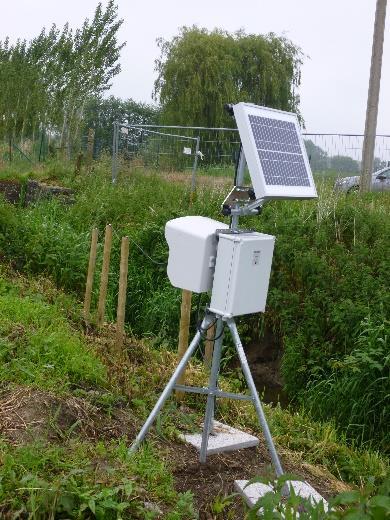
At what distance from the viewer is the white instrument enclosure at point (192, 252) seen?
3.92 metres

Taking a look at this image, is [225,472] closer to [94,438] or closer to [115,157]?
[94,438]

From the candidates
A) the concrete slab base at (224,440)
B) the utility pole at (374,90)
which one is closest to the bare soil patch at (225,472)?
the concrete slab base at (224,440)

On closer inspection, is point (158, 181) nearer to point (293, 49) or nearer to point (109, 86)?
point (109, 86)

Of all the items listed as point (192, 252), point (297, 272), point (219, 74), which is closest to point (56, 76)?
point (219, 74)

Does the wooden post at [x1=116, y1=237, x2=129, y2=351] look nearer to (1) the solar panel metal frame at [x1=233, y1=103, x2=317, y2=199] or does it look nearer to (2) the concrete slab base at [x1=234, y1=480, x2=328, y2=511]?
(2) the concrete slab base at [x1=234, y1=480, x2=328, y2=511]

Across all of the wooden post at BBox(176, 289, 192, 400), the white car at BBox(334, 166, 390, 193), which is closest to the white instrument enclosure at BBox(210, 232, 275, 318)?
the wooden post at BBox(176, 289, 192, 400)

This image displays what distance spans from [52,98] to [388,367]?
17.1 meters

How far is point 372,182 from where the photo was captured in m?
13.6

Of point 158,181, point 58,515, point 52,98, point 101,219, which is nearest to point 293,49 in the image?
point 52,98

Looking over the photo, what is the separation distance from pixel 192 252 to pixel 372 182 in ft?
33.8

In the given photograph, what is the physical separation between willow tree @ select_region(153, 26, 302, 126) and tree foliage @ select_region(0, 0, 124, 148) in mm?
2708

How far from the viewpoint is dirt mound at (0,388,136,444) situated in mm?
3852

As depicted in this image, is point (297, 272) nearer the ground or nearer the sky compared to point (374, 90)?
nearer the ground

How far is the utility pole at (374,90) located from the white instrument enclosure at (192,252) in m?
7.99
